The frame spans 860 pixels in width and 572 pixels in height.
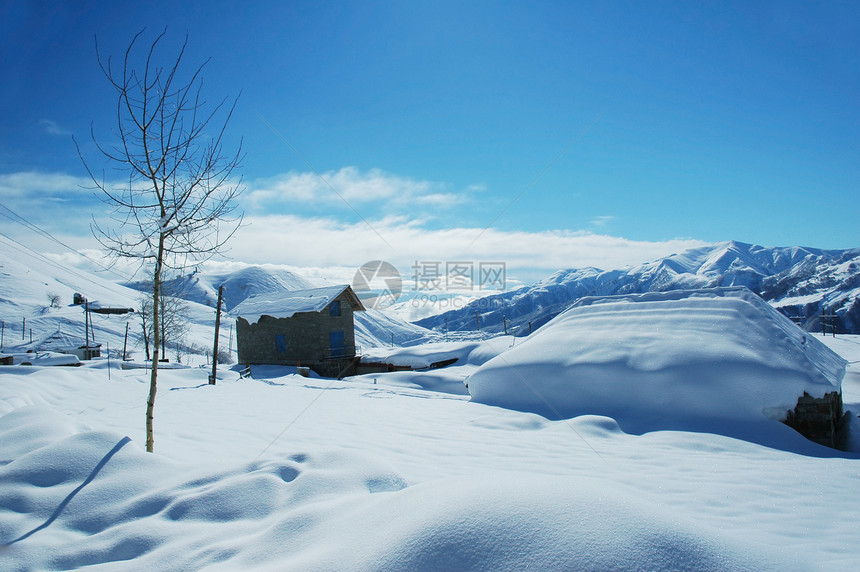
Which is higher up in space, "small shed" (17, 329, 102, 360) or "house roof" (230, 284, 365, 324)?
"house roof" (230, 284, 365, 324)

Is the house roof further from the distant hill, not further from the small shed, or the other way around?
the distant hill

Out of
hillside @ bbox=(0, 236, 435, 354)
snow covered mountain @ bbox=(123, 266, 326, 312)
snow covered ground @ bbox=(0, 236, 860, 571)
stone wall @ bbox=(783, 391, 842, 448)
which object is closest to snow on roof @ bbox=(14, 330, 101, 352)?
hillside @ bbox=(0, 236, 435, 354)

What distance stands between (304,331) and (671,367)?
21174 mm

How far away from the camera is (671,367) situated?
24.0 ft

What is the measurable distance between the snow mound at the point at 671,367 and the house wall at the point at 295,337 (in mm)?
16716

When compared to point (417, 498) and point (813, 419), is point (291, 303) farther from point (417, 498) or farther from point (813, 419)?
point (417, 498)

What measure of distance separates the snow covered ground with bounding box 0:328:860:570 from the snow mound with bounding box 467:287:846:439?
2.27ft

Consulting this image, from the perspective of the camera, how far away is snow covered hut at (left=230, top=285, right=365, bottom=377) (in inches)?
981

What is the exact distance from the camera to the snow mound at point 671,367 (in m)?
6.68

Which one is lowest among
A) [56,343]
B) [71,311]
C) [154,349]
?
[56,343]

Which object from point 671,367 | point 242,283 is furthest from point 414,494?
point 242,283

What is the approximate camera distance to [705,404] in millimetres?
6836

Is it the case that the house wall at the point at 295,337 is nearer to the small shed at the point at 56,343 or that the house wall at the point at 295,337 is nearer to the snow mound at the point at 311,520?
the small shed at the point at 56,343

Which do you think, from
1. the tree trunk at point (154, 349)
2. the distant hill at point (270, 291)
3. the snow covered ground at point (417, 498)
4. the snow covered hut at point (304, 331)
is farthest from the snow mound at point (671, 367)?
the distant hill at point (270, 291)
